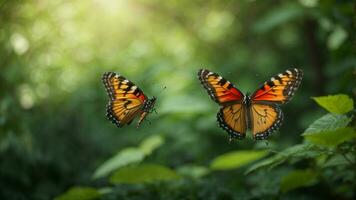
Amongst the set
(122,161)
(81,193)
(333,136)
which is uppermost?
(122,161)

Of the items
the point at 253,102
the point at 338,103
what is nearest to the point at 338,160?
the point at 338,103

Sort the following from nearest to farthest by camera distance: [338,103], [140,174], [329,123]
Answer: [338,103], [329,123], [140,174]

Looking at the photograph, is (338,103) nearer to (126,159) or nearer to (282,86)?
(282,86)

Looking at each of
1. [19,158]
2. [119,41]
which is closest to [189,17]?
[119,41]

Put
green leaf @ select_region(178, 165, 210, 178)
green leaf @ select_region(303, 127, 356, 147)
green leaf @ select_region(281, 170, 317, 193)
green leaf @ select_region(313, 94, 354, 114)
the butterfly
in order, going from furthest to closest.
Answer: green leaf @ select_region(178, 165, 210, 178) → green leaf @ select_region(281, 170, 317, 193) → the butterfly → green leaf @ select_region(313, 94, 354, 114) → green leaf @ select_region(303, 127, 356, 147)

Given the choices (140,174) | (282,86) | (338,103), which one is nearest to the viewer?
(338,103)

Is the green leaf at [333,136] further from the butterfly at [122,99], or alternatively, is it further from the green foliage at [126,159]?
the green foliage at [126,159]

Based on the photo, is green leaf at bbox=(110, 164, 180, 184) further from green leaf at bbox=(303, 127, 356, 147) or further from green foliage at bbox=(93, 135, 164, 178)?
green leaf at bbox=(303, 127, 356, 147)

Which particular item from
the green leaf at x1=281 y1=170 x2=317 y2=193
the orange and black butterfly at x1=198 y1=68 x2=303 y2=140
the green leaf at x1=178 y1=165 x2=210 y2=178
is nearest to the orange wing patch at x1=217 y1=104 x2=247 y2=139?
the orange and black butterfly at x1=198 y1=68 x2=303 y2=140
